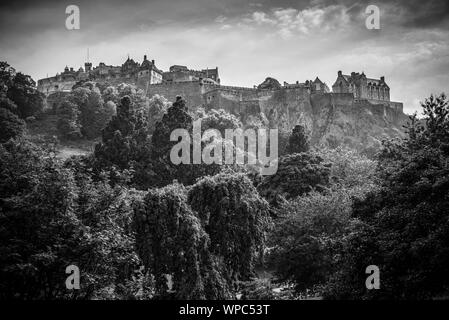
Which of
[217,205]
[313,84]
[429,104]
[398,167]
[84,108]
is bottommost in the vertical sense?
[217,205]

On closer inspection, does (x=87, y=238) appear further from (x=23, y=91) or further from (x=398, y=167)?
(x=23, y=91)

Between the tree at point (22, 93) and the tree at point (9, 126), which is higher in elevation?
the tree at point (22, 93)

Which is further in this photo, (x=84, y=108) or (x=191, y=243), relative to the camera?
(x=84, y=108)

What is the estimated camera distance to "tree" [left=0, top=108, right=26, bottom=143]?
52.8 meters

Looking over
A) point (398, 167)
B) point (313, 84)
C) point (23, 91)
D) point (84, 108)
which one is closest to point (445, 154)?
point (398, 167)

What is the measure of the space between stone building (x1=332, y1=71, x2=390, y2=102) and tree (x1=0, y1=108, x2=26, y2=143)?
5556cm

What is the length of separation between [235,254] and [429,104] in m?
17.9

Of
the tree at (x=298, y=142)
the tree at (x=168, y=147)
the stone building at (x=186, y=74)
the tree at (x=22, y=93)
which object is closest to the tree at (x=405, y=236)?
the tree at (x=168, y=147)

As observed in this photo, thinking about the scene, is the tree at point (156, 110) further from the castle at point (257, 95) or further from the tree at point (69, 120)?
the castle at point (257, 95)

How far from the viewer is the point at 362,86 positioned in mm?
93625

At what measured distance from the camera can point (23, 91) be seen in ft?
212

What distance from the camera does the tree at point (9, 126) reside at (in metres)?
52.8

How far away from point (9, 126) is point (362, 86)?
62.1 meters

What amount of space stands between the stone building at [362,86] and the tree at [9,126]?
2187 inches
